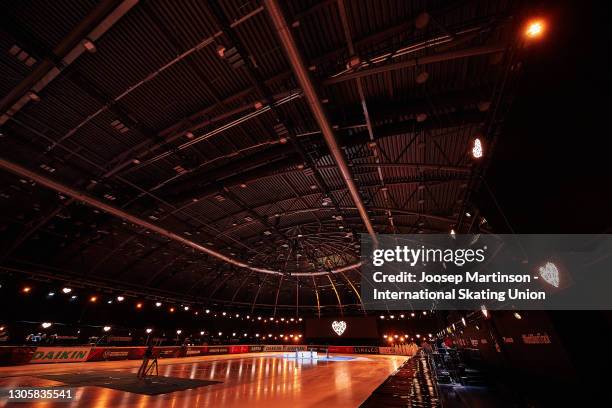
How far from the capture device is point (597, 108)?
441cm

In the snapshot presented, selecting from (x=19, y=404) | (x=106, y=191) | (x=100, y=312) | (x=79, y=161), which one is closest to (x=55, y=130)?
(x=79, y=161)

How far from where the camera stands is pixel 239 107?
11.1 m

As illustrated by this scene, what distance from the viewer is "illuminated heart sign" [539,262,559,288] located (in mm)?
7309

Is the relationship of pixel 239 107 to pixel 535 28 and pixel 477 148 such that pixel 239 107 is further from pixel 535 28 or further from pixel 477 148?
pixel 535 28

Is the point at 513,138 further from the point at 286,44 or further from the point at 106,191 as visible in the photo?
the point at 106,191

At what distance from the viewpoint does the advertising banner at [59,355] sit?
1849 cm

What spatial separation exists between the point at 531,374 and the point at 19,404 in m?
16.3

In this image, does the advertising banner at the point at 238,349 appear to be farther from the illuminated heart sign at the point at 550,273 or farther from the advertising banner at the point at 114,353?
the illuminated heart sign at the point at 550,273

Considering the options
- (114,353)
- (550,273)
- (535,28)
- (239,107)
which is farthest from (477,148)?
(114,353)

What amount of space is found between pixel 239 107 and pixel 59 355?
22585mm

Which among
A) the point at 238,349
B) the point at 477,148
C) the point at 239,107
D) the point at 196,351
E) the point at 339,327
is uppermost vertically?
the point at 239,107

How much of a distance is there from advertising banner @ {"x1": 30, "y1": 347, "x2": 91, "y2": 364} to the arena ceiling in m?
6.37

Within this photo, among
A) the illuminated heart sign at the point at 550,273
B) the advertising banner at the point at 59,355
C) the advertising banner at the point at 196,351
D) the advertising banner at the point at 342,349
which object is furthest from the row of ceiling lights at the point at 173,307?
the illuminated heart sign at the point at 550,273

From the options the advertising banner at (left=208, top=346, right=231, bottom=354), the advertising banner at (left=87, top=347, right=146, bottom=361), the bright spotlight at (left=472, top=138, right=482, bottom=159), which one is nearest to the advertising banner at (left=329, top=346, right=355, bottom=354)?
the advertising banner at (left=208, top=346, right=231, bottom=354)
